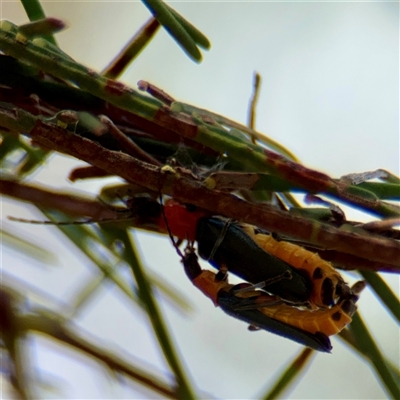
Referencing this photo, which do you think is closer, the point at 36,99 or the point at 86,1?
the point at 36,99

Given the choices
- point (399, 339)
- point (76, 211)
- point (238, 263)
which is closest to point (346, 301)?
point (238, 263)

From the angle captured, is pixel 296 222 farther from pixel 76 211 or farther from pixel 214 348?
pixel 214 348

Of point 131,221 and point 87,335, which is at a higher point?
point 131,221

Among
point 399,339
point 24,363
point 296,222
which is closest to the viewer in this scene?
point 296,222

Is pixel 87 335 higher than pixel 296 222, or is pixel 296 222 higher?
pixel 296 222

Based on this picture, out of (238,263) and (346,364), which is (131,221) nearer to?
(238,263)

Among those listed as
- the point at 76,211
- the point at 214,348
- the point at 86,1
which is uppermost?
the point at 86,1

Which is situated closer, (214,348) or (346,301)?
(346,301)

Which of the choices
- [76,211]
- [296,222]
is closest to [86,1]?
[76,211]

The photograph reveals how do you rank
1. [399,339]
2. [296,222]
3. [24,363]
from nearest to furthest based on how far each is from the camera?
[296,222] < [24,363] < [399,339]
